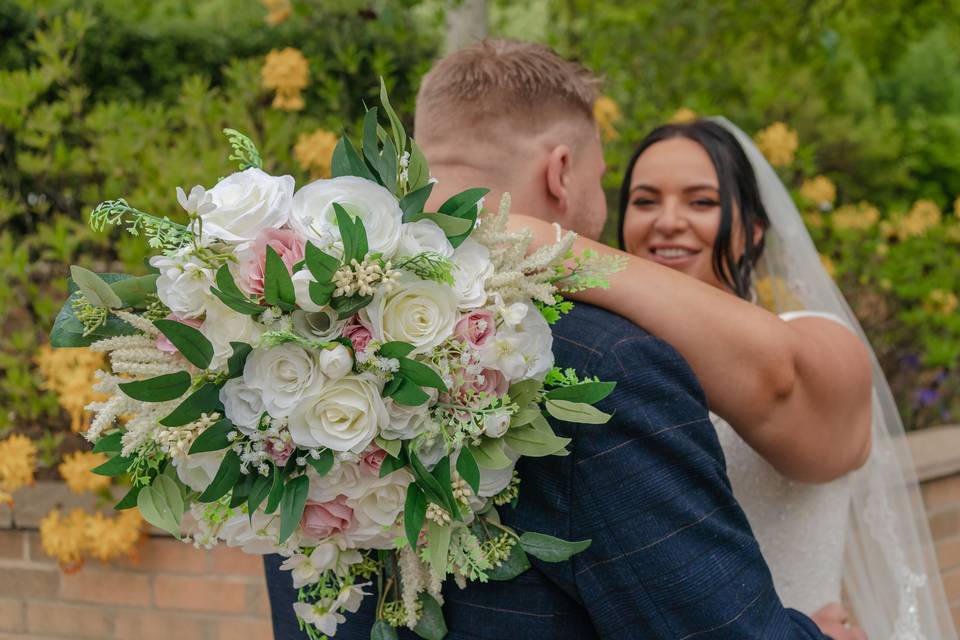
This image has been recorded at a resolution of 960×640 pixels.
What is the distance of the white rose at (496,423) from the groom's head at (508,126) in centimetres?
57

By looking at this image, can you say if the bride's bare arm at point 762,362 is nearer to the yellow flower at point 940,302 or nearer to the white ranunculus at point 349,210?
the white ranunculus at point 349,210

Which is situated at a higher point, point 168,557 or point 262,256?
point 262,256

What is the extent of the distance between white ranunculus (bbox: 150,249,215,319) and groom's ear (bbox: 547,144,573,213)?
86cm

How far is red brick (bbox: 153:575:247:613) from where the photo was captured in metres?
3.12

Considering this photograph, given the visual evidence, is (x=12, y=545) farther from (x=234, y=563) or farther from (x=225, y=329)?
(x=225, y=329)

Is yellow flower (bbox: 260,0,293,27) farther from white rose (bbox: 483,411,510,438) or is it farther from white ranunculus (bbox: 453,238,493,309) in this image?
white rose (bbox: 483,411,510,438)

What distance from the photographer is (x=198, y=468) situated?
4.50 ft

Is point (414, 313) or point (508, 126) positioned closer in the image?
point (414, 313)

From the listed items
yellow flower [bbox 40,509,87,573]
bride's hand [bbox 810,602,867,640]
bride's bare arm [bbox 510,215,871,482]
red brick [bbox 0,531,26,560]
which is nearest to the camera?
bride's bare arm [bbox 510,215,871,482]

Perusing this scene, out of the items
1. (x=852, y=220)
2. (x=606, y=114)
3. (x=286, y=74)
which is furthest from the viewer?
(x=852, y=220)

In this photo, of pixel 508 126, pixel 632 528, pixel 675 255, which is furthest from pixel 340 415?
pixel 675 255

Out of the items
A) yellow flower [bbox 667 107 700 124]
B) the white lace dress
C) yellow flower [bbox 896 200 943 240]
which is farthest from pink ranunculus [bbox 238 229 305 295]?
yellow flower [bbox 896 200 943 240]

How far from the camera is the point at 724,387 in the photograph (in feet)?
5.96

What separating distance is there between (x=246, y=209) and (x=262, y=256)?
0.24ft
